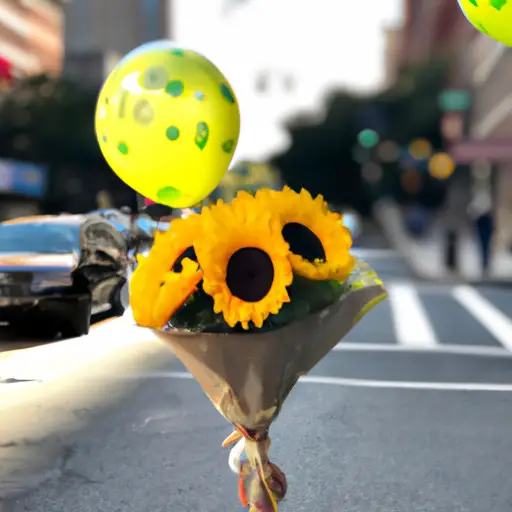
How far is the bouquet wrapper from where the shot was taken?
370 cm

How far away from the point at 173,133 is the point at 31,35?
91597 mm

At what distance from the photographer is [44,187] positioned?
69.2m

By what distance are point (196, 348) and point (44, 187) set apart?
2644 inches

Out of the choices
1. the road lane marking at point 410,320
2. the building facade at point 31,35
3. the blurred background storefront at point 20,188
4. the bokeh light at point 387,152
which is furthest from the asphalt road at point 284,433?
the building facade at point 31,35

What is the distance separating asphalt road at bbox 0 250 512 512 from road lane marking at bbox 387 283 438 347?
38.5 inches

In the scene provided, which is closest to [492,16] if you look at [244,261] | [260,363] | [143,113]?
[143,113]

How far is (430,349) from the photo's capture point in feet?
41.3

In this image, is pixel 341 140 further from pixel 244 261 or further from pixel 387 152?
pixel 244 261

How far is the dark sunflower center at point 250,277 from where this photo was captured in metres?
3.64

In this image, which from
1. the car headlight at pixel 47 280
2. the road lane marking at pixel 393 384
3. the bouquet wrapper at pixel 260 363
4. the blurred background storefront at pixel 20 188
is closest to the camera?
the bouquet wrapper at pixel 260 363

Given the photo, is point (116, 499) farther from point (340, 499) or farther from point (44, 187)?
point (44, 187)

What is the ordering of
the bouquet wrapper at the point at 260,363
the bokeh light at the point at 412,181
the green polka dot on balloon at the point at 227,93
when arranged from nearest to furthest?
1. the bouquet wrapper at the point at 260,363
2. the green polka dot on balloon at the point at 227,93
3. the bokeh light at the point at 412,181

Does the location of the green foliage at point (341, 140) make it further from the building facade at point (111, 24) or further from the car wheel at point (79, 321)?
the building facade at point (111, 24)

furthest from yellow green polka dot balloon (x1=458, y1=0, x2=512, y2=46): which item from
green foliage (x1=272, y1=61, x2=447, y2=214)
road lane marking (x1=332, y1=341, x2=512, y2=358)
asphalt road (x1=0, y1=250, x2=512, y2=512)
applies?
green foliage (x1=272, y1=61, x2=447, y2=214)
